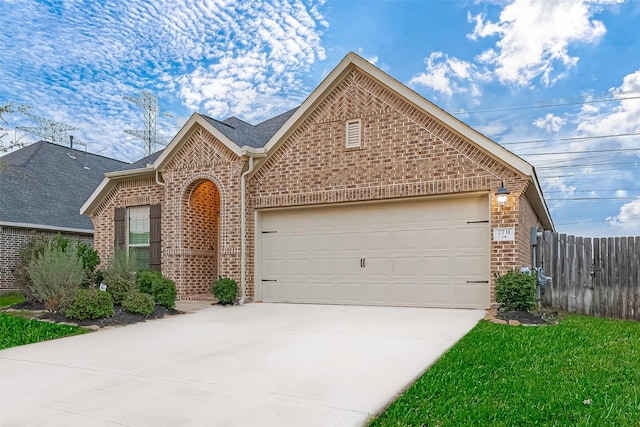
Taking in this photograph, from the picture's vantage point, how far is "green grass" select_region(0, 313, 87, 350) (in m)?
7.12

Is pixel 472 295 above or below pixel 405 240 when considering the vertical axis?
below

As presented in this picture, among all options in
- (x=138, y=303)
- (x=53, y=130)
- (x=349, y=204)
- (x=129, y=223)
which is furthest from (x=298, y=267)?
(x=53, y=130)

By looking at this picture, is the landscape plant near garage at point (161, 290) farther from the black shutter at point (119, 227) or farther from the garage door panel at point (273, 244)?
the black shutter at point (119, 227)

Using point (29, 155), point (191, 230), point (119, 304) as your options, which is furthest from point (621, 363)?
point (29, 155)

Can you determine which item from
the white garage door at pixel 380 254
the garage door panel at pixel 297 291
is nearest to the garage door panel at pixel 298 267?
the white garage door at pixel 380 254

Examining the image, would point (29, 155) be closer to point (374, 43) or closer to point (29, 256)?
point (29, 256)

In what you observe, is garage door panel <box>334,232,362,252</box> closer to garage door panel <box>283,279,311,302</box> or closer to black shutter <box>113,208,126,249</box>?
garage door panel <box>283,279,311,302</box>

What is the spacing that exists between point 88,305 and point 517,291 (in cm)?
775

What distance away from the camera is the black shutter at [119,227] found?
555 inches

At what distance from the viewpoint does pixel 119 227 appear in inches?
557

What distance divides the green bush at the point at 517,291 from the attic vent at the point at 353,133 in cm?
446

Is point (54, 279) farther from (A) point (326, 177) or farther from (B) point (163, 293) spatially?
(A) point (326, 177)

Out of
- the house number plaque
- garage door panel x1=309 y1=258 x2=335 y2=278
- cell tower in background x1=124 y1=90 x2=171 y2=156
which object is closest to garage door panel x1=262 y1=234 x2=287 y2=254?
garage door panel x1=309 y1=258 x2=335 y2=278

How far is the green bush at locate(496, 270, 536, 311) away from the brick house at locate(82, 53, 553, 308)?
85 cm
